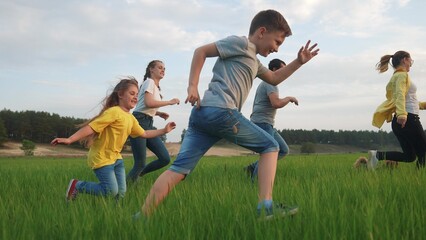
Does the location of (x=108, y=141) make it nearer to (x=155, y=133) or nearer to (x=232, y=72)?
(x=155, y=133)

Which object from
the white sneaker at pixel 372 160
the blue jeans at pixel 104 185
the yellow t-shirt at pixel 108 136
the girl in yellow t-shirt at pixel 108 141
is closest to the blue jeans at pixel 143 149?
the girl in yellow t-shirt at pixel 108 141

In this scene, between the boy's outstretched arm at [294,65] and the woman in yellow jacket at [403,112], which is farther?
the woman in yellow jacket at [403,112]

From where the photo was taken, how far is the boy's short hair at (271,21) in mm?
3131

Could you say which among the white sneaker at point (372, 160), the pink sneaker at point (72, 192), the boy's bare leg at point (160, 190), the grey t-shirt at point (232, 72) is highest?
the grey t-shirt at point (232, 72)

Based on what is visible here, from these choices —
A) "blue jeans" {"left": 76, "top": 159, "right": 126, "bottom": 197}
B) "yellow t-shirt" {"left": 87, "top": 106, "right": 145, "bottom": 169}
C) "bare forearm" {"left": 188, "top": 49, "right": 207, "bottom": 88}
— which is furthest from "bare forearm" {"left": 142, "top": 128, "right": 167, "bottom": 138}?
"bare forearm" {"left": 188, "top": 49, "right": 207, "bottom": 88}

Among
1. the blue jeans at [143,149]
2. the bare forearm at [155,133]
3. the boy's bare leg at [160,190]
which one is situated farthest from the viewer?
the blue jeans at [143,149]

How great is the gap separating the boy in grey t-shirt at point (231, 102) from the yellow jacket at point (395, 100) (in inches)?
118

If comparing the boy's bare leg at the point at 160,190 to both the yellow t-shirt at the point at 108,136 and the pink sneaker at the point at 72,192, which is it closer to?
the yellow t-shirt at the point at 108,136

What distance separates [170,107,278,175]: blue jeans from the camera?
9.88ft

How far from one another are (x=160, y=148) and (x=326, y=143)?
255 ft

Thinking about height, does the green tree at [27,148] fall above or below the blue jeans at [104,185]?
below

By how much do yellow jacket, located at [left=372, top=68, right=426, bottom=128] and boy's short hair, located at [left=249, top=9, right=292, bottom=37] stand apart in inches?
128

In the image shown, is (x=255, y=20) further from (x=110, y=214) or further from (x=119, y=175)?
(x=119, y=175)

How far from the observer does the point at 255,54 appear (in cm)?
324
